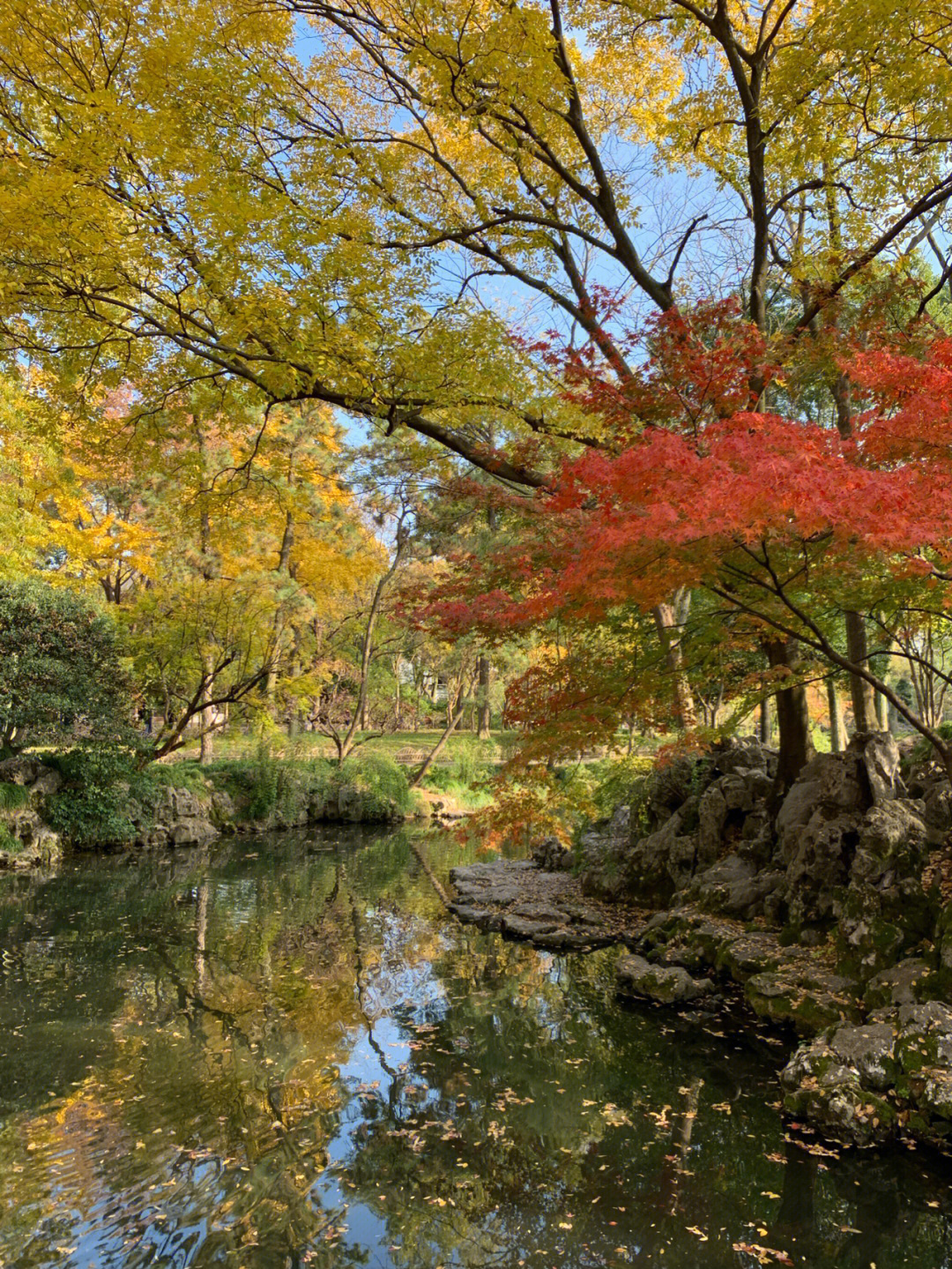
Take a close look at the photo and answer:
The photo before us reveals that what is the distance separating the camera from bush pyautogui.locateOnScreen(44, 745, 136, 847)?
39.0ft

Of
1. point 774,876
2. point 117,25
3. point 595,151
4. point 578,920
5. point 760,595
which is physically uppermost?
point 117,25

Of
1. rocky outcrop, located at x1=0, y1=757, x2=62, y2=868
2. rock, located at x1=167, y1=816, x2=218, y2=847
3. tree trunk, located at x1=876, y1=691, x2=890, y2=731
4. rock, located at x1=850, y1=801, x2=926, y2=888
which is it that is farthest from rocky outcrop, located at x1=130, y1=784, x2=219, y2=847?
tree trunk, located at x1=876, y1=691, x2=890, y2=731

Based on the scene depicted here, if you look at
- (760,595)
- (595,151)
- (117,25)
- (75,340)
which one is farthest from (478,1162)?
(117,25)

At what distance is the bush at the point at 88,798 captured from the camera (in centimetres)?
1188

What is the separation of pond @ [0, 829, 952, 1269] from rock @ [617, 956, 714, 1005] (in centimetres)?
27

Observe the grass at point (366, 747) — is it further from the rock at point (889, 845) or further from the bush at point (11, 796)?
the rock at point (889, 845)

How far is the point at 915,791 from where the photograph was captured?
6805 millimetres

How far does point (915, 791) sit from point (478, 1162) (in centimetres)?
519

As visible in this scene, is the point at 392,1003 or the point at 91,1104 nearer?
the point at 91,1104

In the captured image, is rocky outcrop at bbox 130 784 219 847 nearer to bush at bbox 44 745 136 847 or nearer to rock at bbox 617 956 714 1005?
bush at bbox 44 745 136 847

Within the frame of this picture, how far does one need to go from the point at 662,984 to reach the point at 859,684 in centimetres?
476

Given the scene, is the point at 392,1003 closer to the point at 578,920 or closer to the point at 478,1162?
the point at 478,1162

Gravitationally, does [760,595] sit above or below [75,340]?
below

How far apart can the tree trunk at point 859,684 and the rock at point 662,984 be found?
3756 mm
